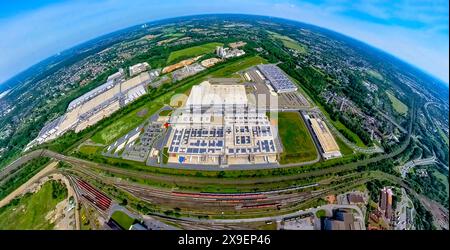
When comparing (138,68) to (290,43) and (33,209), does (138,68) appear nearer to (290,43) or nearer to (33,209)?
(33,209)

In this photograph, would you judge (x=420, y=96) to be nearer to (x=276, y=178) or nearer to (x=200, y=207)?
(x=276, y=178)

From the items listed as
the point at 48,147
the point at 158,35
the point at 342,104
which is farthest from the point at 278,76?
the point at 158,35

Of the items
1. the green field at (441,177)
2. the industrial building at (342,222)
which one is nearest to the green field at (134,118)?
the industrial building at (342,222)

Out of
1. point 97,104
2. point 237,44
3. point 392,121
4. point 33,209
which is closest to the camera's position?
point 33,209

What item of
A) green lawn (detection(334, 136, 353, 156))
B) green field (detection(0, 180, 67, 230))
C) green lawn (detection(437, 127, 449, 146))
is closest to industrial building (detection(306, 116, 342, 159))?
green lawn (detection(334, 136, 353, 156))

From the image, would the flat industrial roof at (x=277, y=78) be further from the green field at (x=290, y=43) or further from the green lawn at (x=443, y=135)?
the green field at (x=290, y=43)

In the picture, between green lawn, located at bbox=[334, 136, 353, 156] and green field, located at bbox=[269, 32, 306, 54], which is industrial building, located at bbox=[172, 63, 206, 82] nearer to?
green lawn, located at bbox=[334, 136, 353, 156]

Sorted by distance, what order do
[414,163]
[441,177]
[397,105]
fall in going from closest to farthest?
[441,177], [414,163], [397,105]

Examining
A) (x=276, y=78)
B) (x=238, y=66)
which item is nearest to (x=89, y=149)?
(x=276, y=78)
